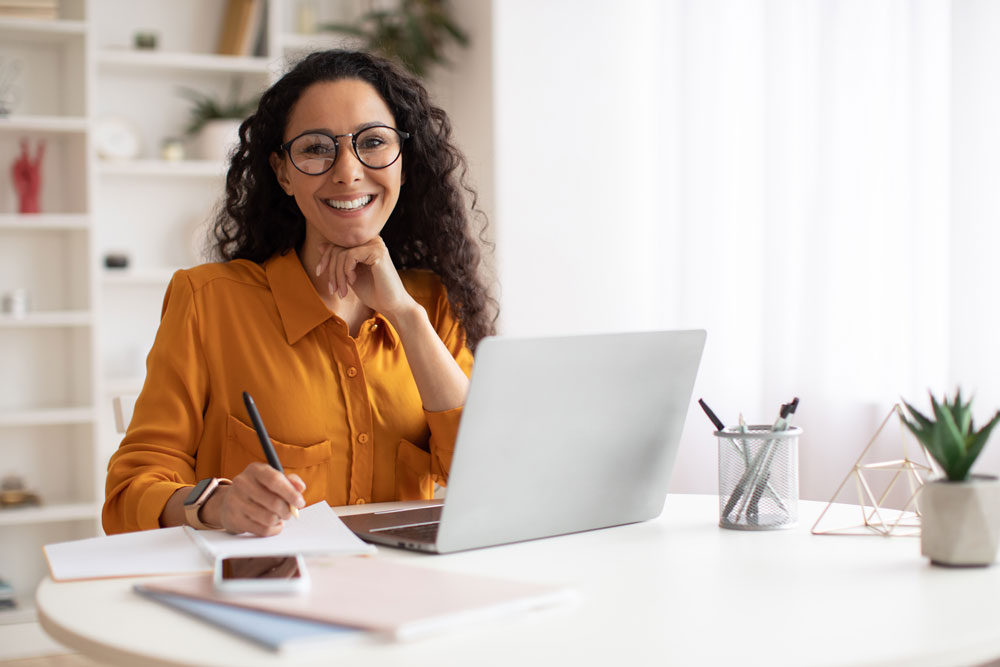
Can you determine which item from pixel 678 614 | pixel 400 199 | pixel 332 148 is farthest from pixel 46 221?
pixel 678 614

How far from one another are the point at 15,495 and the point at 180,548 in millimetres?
2580

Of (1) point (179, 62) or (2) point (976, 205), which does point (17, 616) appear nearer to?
(1) point (179, 62)

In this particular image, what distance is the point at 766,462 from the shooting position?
1227mm

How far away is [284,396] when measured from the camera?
1.56 meters

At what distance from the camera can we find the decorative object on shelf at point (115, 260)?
11.6 ft

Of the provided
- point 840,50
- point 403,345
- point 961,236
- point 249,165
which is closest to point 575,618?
point 403,345

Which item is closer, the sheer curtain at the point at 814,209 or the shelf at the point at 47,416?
the sheer curtain at the point at 814,209

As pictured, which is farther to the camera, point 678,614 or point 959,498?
point 959,498

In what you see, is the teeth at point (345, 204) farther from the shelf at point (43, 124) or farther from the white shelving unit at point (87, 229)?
the shelf at point (43, 124)

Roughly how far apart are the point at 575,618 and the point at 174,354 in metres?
0.87

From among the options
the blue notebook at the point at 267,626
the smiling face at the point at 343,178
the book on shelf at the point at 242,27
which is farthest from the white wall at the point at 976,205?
the book on shelf at the point at 242,27

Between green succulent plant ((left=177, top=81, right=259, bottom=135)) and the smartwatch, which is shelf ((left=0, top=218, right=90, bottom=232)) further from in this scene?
the smartwatch

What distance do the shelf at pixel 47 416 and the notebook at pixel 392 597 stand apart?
2.59 m

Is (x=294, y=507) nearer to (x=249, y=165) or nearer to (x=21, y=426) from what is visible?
(x=249, y=165)
